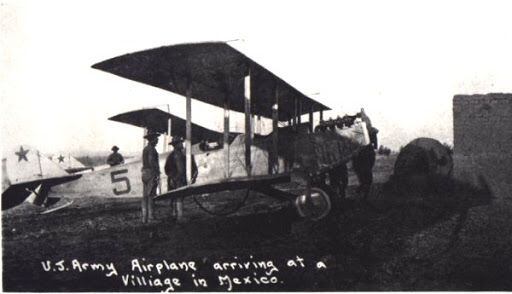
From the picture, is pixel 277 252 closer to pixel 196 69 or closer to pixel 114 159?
pixel 196 69

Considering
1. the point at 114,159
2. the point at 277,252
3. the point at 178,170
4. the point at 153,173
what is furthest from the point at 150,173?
the point at 114,159

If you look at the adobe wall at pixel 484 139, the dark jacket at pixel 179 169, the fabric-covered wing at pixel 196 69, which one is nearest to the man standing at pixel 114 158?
the fabric-covered wing at pixel 196 69

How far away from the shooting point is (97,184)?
8.30m

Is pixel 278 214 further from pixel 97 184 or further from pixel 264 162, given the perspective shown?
pixel 97 184

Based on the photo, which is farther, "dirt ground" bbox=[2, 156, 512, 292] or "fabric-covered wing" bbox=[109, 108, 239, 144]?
"fabric-covered wing" bbox=[109, 108, 239, 144]

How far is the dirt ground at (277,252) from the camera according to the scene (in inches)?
177

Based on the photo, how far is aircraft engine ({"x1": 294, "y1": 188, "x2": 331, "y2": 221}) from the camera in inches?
227

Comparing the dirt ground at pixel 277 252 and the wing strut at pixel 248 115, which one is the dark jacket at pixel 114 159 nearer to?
the dirt ground at pixel 277 252

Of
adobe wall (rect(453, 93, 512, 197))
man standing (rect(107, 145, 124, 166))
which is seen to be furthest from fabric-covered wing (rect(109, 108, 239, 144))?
adobe wall (rect(453, 93, 512, 197))

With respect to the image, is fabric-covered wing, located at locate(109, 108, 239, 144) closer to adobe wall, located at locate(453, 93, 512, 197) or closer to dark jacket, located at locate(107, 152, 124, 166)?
dark jacket, located at locate(107, 152, 124, 166)

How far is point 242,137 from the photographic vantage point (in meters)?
6.80

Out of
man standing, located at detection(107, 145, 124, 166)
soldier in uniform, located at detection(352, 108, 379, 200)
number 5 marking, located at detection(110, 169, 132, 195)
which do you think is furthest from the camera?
man standing, located at detection(107, 145, 124, 166)

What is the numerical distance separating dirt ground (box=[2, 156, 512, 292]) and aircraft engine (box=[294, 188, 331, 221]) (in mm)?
297

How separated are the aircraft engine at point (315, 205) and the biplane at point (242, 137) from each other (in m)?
0.01
